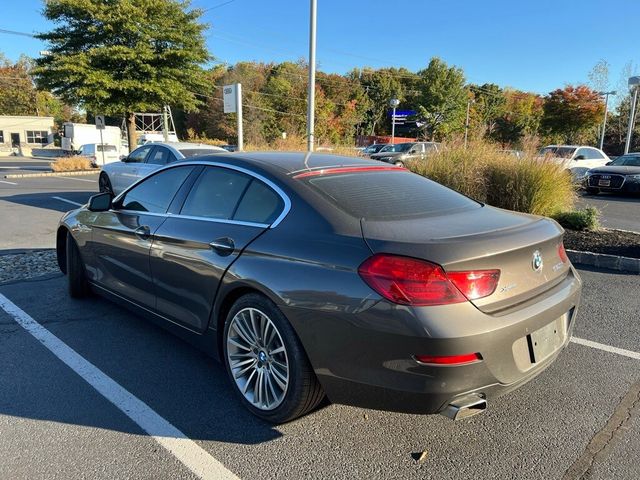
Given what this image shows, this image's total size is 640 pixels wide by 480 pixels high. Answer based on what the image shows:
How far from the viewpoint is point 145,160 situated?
10.4m

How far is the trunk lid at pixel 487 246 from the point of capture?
90.1 inches

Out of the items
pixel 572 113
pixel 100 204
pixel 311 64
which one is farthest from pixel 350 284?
pixel 572 113

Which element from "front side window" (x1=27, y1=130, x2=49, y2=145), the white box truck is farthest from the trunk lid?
"front side window" (x1=27, y1=130, x2=49, y2=145)

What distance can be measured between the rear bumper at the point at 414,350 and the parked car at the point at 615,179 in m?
13.8

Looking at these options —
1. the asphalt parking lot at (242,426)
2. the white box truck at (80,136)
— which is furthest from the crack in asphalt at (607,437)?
the white box truck at (80,136)

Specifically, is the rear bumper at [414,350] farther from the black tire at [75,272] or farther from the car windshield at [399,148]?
the car windshield at [399,148]

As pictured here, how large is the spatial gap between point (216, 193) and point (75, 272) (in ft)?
7.30

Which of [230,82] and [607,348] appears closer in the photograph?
[607,348]

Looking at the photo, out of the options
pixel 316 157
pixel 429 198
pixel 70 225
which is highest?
pixel 316 157

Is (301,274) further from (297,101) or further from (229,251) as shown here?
(297,101)

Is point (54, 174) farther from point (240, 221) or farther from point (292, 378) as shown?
→ point (292, 378)

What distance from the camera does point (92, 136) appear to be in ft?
148

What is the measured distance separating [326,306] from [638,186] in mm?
15450

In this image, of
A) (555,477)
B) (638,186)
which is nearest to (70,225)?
(555,477)
